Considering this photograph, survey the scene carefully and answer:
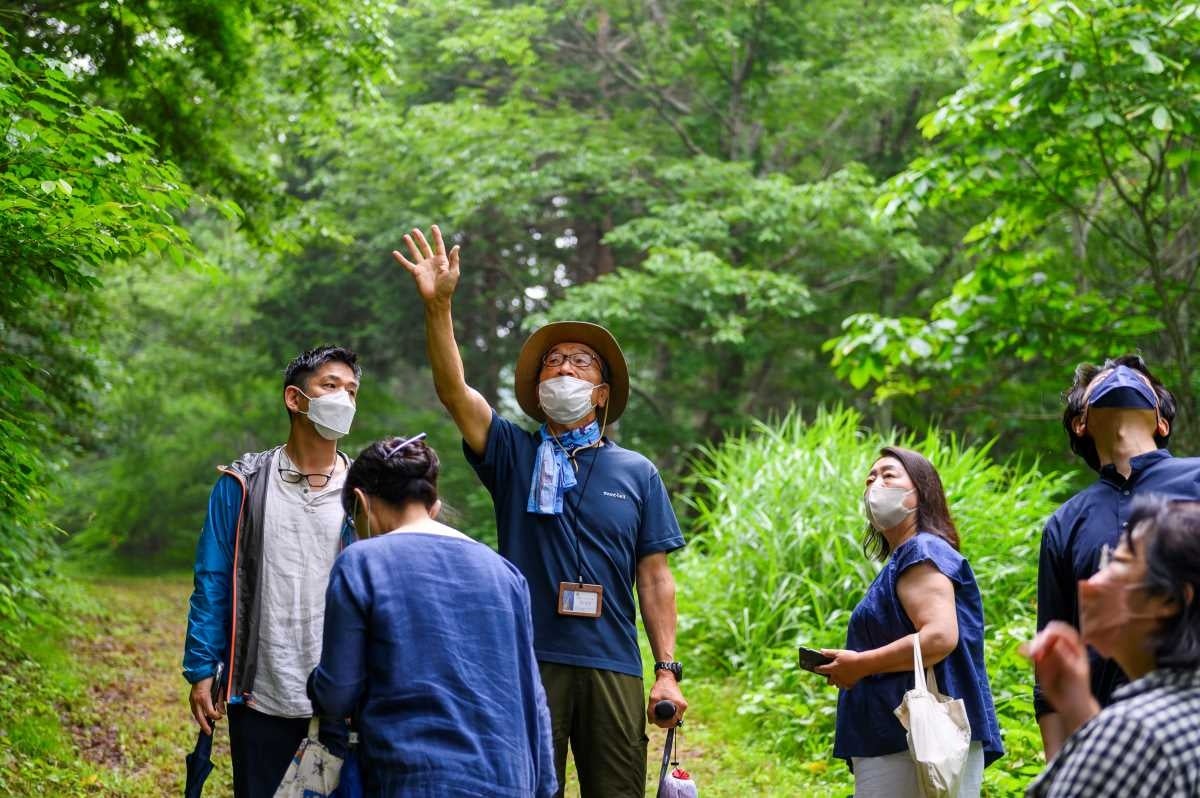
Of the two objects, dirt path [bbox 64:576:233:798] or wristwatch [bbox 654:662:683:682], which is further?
dirt path [bbox 64:576:233:798]

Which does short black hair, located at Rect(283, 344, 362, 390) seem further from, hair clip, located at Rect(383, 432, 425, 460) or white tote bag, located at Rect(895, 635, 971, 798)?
white tote bag, located at Rect(895, 635, 971, 798)

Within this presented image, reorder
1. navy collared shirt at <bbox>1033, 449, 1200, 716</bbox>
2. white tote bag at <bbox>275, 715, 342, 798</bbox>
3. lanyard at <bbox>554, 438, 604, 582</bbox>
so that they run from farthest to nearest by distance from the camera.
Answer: lanyard at <bbox>554, 438, 604, 582</bbox>
navy collared shirt at <bbox>1033, 449, 1200, 716</bbox>
white tote bag at <bbox>275, 715, 342, 798</bbox>

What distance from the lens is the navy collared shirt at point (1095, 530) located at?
3.10m

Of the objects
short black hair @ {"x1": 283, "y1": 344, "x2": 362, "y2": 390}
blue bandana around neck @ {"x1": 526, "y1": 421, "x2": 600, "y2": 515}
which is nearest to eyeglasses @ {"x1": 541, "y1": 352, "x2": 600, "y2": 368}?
blue bandana around neck @ {"x1": 526, "y1": 421, "x2": 600, "y2": 515}

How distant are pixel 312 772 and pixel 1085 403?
7.80 feet

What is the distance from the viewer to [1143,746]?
180 cm

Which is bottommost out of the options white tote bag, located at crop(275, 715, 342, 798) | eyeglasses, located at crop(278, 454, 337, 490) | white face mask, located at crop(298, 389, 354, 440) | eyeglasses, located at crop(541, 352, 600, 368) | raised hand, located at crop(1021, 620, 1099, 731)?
white tote bag, located at crop(275, 715, 342, 798)

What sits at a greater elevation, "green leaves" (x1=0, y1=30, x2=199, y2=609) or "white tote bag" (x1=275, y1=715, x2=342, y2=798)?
"green leaves" (x1=0, y1=30, x2=199, y2=609)

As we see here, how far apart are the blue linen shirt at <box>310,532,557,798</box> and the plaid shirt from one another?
1233 millimetres

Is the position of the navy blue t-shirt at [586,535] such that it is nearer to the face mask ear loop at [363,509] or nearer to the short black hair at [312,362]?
the short black hair at [312,362]

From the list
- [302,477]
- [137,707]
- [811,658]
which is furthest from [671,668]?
[137,707]

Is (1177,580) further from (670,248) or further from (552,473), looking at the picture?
(670,248)

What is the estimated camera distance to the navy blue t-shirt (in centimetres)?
366

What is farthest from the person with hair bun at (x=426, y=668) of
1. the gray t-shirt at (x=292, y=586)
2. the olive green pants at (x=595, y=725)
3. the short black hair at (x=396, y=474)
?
the olive green pants at (x=595, y=725)
